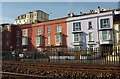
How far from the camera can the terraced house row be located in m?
38.0

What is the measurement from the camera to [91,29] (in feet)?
134

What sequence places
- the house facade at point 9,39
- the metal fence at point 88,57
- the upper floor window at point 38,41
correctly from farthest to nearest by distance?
the house facade at point 9,39 < the upper floor window at point 38,41 < the metal fence at point 88,57

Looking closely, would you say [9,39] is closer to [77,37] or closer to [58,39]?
[58,39]

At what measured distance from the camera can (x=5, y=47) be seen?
53500mm

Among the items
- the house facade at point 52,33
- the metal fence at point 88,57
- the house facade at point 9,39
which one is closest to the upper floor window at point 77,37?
the house facade at point 52,33

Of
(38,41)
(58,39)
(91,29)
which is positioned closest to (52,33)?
(58,39)

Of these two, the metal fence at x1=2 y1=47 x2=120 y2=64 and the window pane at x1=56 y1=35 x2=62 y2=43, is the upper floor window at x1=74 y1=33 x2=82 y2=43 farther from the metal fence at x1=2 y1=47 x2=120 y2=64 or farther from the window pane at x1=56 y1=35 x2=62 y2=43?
the metal fence at x1=2 y1=47 x2=120 y2=64

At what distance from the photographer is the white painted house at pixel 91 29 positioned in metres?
38.1

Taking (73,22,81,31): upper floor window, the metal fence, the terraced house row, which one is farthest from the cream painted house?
the metal fence

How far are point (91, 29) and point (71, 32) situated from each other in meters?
4.47

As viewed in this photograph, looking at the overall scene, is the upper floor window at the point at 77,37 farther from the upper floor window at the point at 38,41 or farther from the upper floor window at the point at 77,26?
the upper floor window at the point at 38,41

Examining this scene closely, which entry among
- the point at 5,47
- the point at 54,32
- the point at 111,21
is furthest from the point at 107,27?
the point at 5,47

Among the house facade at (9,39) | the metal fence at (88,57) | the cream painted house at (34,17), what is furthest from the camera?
the cream painted house at (34,17)

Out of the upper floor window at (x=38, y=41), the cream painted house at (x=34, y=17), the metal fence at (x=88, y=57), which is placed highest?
the cream painted house at (x=34, y=17)
